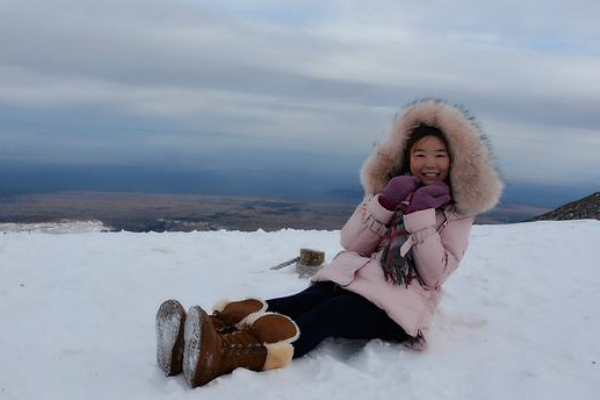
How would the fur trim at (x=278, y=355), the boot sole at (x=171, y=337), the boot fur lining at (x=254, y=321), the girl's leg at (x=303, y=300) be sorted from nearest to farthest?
1. the boot sole at (x=171, y=337)
2. the fur trim at (x=278, y=355)
3. the boot fur lining at (x=254, y=321)
4. the girl's leg at (x=303, y=300)

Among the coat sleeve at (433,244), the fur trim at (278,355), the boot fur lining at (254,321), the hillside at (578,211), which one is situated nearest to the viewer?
the fur trim at (278,355)

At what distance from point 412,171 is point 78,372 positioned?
118 inches

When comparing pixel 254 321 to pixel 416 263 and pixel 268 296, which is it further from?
pixel 268 296

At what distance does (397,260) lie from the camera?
4.12 m

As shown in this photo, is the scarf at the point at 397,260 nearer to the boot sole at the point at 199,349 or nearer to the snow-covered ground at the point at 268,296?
the snow-covered ground at the point at 268,296

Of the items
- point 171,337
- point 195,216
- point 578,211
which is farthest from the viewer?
point 195,216

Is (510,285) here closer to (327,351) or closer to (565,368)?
(565,368)

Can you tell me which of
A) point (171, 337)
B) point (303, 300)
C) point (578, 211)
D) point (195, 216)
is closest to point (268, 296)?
point (303, 300)

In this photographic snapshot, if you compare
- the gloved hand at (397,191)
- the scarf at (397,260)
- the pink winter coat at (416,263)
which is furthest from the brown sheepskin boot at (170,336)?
the gloved hand at (397,191)

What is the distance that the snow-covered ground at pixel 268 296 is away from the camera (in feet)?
11.7

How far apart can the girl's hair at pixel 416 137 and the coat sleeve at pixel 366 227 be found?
→ 43 cm

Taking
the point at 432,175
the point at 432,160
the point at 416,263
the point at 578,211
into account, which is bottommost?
the point at 578,211

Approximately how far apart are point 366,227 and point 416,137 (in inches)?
34.7

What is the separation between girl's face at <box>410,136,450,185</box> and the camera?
4523 millimetres
